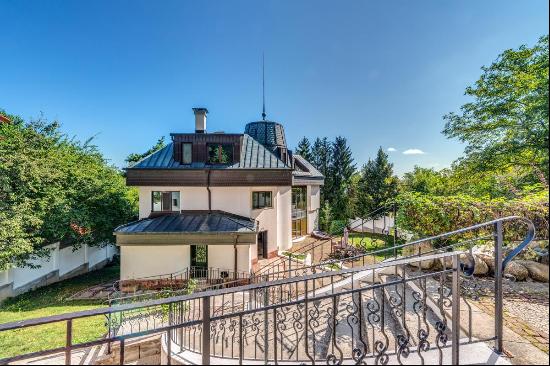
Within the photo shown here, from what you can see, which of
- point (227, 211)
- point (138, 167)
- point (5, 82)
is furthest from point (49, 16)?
point (227, 211)

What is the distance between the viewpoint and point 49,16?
8008 mm

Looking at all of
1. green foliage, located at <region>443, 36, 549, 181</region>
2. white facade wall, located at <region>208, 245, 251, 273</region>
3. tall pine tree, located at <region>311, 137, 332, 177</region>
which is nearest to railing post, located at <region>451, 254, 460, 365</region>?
green foliage, located at <region>443, 36, 549, 181</region>

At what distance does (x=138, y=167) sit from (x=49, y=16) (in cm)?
611

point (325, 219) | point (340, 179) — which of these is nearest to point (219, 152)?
point (325, 219)

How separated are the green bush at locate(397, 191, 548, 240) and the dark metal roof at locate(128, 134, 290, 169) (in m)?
6.48

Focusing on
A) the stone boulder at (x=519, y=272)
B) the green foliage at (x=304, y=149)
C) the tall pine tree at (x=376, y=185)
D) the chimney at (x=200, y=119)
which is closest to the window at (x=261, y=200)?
the chimney at (x=200, y=119)

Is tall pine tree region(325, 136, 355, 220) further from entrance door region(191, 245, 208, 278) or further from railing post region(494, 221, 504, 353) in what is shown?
railing post region(494, 221, 504, 353)

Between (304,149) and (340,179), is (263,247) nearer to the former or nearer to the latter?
(340,179)

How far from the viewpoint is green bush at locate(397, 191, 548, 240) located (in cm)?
357

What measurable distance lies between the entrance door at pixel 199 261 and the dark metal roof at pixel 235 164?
3.96 meters

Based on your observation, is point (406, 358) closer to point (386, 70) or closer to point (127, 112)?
point (386, 70)

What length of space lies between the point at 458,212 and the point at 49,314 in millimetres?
13303

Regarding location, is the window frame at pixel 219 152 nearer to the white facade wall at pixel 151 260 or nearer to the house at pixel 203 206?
the house at pixel 203 206

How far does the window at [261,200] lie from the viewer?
12256 millimetres
